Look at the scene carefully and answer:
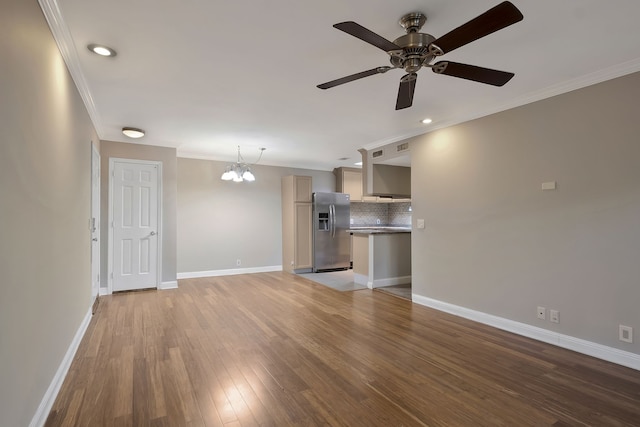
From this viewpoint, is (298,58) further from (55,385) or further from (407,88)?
(55,385)

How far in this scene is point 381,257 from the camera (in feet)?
17.6

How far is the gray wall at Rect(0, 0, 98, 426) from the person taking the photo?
1.38 metres

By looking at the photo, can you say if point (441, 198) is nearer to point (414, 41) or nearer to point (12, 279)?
point (414, 41)

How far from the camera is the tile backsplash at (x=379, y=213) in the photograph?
24.7 feet

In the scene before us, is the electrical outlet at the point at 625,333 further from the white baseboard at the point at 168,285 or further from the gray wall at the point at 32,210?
the white baseboard at the point at 168,285

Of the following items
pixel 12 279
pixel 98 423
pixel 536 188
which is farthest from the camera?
pixel 536 188

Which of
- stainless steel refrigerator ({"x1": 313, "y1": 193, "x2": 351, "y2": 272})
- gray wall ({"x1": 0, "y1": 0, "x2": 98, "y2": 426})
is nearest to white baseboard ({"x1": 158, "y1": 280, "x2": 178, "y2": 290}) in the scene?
gray wall ({"x1": 0, "y1": 0, "x2": 98, "y2": 426})

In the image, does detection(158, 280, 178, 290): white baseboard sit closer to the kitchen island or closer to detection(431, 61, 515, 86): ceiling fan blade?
the kitchen island

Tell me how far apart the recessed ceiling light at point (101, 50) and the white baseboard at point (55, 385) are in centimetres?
230

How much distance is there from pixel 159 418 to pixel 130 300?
3.15m

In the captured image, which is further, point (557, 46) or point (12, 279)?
point (557, 46)

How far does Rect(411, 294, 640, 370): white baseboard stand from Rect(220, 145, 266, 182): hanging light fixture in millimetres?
3705

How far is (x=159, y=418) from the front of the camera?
1.87 metres

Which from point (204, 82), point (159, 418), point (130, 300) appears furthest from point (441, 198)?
point (130, 300)
